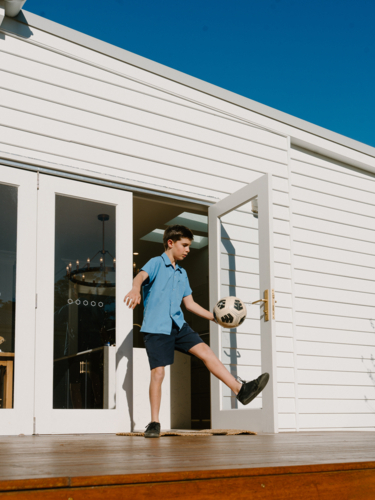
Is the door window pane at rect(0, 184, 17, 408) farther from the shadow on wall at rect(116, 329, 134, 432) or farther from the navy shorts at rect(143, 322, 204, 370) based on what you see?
the navy shorts at rect(143, 322, 204, 370)

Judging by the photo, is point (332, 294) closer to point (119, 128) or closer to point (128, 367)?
→ point (128, 367)

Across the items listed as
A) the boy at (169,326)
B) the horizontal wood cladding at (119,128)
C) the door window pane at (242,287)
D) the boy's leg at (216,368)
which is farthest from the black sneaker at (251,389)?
the horizontal wood cladding at (119,128)

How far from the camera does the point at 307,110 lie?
21.3 m

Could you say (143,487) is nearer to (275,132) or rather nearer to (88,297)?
(88,297)

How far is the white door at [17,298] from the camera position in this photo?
3482 mm

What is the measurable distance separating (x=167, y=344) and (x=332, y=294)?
272 cm

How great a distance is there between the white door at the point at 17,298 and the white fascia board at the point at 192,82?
1.21 metres

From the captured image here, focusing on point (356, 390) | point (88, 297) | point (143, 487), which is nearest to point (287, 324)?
Result: point (356, 390)

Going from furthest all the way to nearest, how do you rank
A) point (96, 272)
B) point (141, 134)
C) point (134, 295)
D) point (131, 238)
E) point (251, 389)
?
point (141, 134), point (131, 238), point (96, 272), point (251, 389), point (134, 295)

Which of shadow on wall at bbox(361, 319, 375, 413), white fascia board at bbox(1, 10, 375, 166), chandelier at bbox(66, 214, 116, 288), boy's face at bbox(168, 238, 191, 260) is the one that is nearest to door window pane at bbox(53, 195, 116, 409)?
chandelier at bbox(66, 214, 116, 288)

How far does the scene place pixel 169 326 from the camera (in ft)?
11.2

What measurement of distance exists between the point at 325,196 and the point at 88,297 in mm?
3085

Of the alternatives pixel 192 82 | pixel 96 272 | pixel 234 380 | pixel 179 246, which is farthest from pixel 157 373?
pixel 192 82

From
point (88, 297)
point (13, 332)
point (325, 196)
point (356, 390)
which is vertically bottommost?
point (356, 390)
